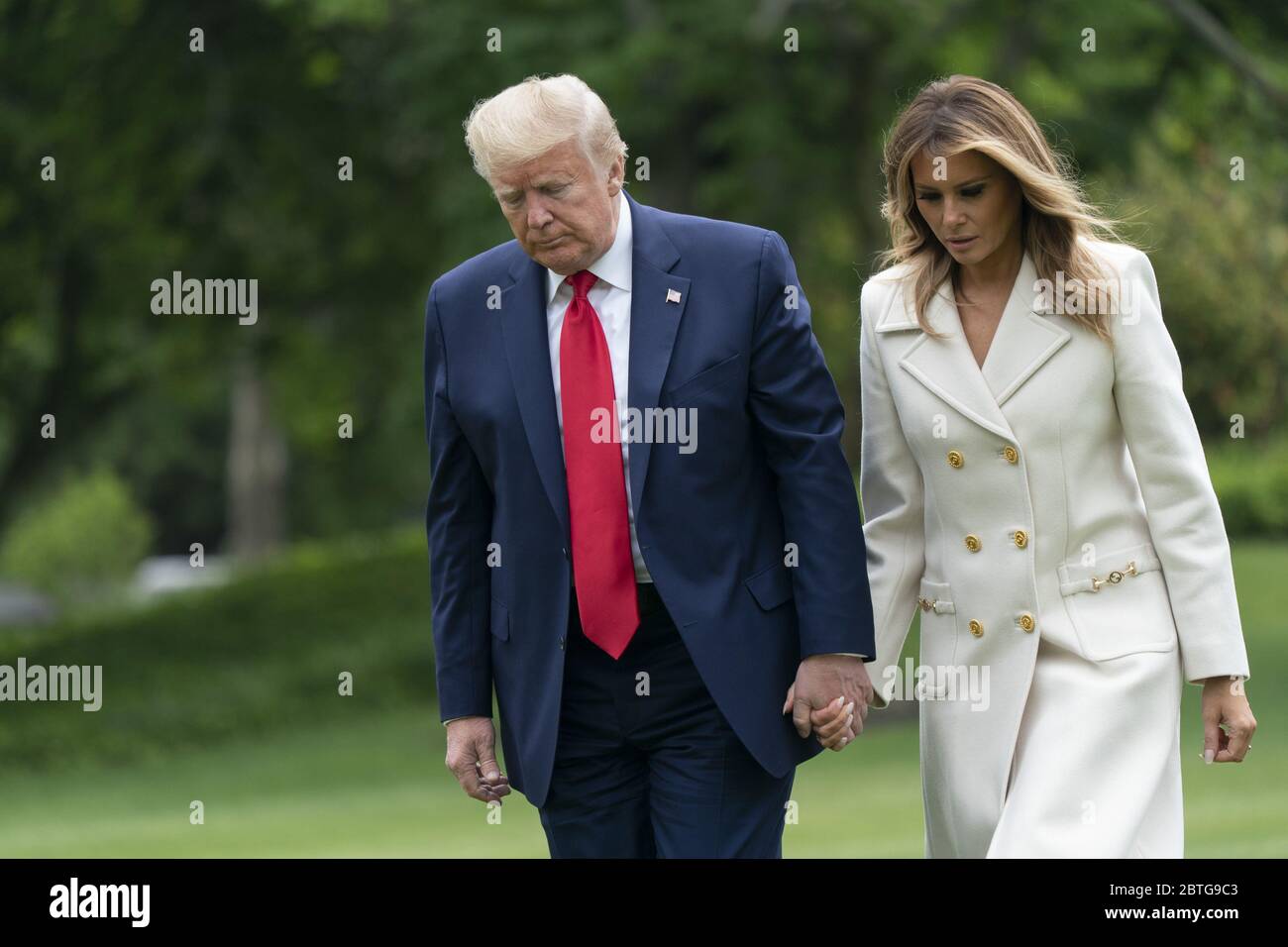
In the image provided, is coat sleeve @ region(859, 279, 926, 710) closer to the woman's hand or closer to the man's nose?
the woman's hand

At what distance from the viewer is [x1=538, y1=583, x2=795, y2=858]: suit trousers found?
454 centimetres

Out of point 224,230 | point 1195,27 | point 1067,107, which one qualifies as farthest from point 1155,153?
point 224,230

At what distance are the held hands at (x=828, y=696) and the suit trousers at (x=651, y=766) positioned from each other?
8 centimetres

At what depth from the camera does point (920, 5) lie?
14.1 m

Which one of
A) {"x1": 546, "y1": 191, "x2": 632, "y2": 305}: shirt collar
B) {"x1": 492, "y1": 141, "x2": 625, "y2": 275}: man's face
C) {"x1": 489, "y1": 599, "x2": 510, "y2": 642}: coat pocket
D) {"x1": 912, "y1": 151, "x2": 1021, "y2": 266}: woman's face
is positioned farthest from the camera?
{"x1": 489, "y1": 599, "x2": 510, "y2": 642}: coat pocket

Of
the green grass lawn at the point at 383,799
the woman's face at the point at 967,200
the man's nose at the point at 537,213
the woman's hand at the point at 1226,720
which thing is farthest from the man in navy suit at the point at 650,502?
the green grass lawn at the point at 383,799

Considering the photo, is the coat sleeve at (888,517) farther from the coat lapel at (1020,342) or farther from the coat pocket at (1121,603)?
the coat pocket at (1121,603)

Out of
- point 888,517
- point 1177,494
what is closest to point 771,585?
point 888,517

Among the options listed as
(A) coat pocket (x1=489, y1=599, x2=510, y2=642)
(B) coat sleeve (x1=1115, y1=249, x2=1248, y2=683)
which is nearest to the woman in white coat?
(B) coat sleeve (x1=1115, y1=249, x2=1248, y2=683)

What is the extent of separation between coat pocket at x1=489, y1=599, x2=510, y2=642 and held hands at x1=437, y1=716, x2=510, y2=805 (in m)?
0.23

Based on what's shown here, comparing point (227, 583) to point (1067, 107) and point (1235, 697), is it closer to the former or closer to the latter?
point (1067, 107)

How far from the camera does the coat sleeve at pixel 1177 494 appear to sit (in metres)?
4.43

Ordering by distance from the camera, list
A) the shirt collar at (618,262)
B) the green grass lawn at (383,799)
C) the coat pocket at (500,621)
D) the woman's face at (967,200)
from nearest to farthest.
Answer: the woman's face at (967,200)
the shirt collar at (618,262)
the coat pocket at (500,621)
the green grass lawn at (383,799)

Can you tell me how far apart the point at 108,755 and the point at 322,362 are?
487 cm
